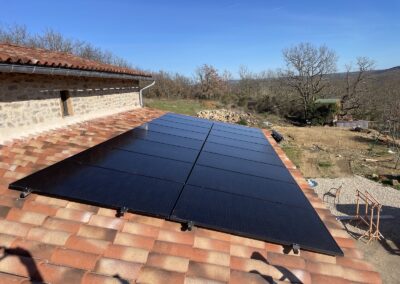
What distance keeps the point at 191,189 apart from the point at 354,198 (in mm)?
13591

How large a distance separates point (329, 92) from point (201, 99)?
2128cm

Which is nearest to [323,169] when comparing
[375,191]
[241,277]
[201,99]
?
[375,191]

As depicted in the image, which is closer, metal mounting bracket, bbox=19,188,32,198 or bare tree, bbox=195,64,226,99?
metal mounting bracket, bbox=19,188,32,198

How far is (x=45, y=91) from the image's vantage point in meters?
6.37

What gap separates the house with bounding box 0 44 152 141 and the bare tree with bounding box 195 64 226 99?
39.5 m

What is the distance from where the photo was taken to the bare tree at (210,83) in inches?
1914

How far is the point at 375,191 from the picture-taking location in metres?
15.4

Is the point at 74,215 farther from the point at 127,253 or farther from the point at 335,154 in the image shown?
the point at 335,154

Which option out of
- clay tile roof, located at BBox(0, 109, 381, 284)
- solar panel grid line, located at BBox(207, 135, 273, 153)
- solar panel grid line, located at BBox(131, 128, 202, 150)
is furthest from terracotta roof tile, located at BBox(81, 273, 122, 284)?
solar panel grid line, located at BBox(207, 135, 273, 153)

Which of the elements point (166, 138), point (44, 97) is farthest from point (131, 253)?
point (44, 97)

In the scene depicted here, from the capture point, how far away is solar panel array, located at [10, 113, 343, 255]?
3.29 meters

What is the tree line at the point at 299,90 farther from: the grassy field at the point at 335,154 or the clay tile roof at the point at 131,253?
the clay tile roof at the point at 131,253

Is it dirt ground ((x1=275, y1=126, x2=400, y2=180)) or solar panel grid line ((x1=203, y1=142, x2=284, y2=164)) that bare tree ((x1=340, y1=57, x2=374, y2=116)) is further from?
solar panel grid line ((x1=203, y1=142, x2=284, y2=164))

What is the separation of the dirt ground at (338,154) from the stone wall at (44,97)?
1372 centimetres
